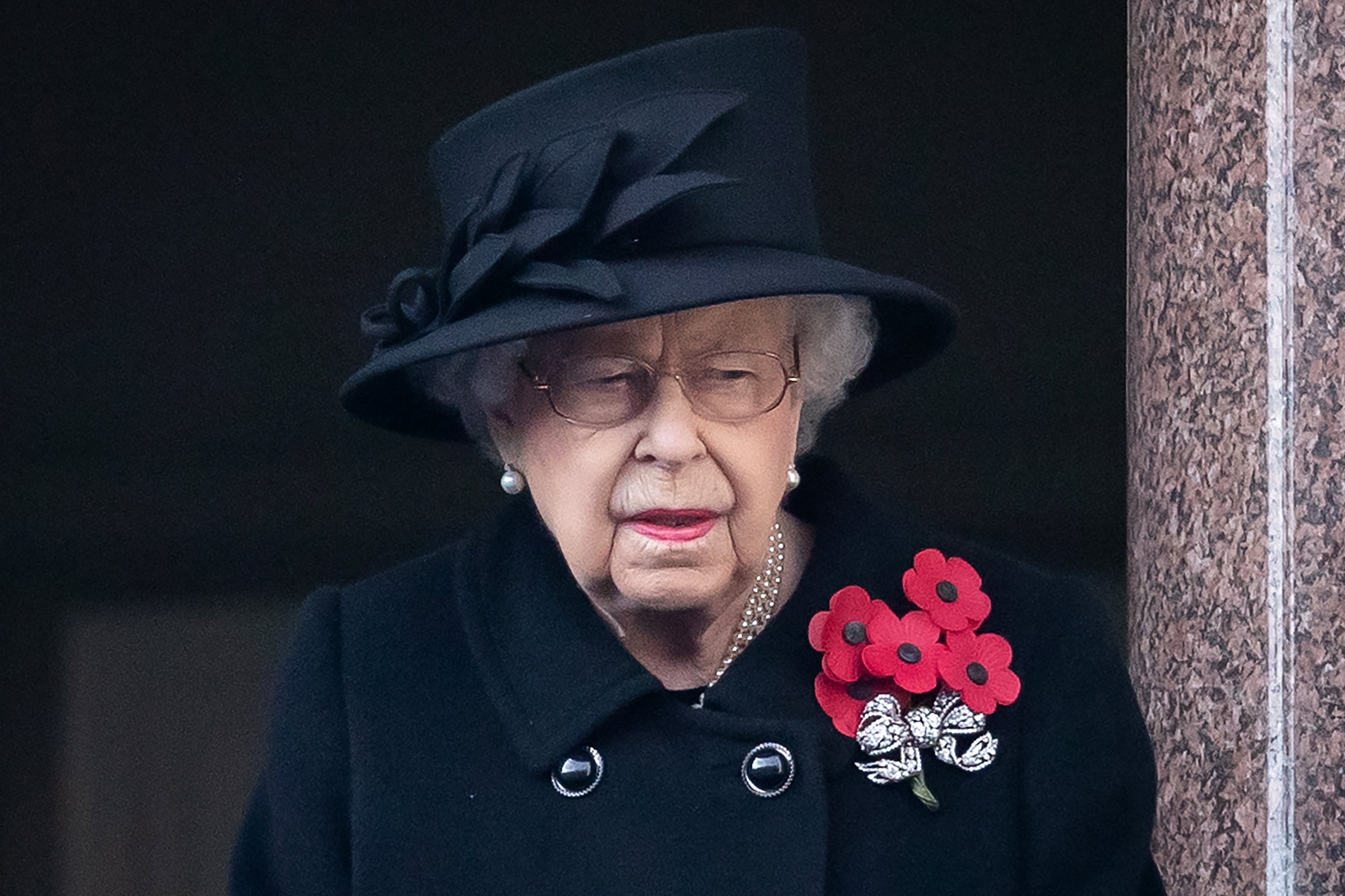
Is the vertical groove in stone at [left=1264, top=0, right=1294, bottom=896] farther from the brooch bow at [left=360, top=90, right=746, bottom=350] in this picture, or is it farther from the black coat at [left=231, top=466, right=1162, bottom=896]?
the brooch bow at [left=360, top=90, right=746, bottom=350]

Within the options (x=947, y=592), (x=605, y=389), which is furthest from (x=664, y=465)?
(x=947, y=592)

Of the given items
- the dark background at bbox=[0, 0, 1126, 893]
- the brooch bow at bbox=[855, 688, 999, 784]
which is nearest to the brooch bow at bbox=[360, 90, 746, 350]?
the brooch bow at bbox=[855, 688, 999, 784]

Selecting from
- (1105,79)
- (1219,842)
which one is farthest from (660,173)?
(1105,79)

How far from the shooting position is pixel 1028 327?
5125 millimetres

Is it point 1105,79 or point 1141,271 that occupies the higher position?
point 1105,79

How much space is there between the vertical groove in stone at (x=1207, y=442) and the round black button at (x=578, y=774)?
0.92m

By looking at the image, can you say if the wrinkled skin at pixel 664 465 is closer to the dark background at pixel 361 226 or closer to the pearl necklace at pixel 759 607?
the pearl necklace at pixel 759 607

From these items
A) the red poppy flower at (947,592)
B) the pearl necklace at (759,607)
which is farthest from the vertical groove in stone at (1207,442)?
the pearl necklace at (759,607)

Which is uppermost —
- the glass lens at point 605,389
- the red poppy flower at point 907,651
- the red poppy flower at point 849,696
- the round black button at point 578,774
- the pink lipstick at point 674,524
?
the glass lens at point 605,389

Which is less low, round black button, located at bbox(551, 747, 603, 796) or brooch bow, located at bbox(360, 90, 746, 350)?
brooch bow, located at bbox(360, 90, 746, 350)

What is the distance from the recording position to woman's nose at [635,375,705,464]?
2.27m

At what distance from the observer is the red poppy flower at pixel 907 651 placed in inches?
96.8

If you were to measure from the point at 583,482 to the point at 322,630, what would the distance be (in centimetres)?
49

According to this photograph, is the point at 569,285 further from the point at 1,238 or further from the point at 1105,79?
the point at 1,238
